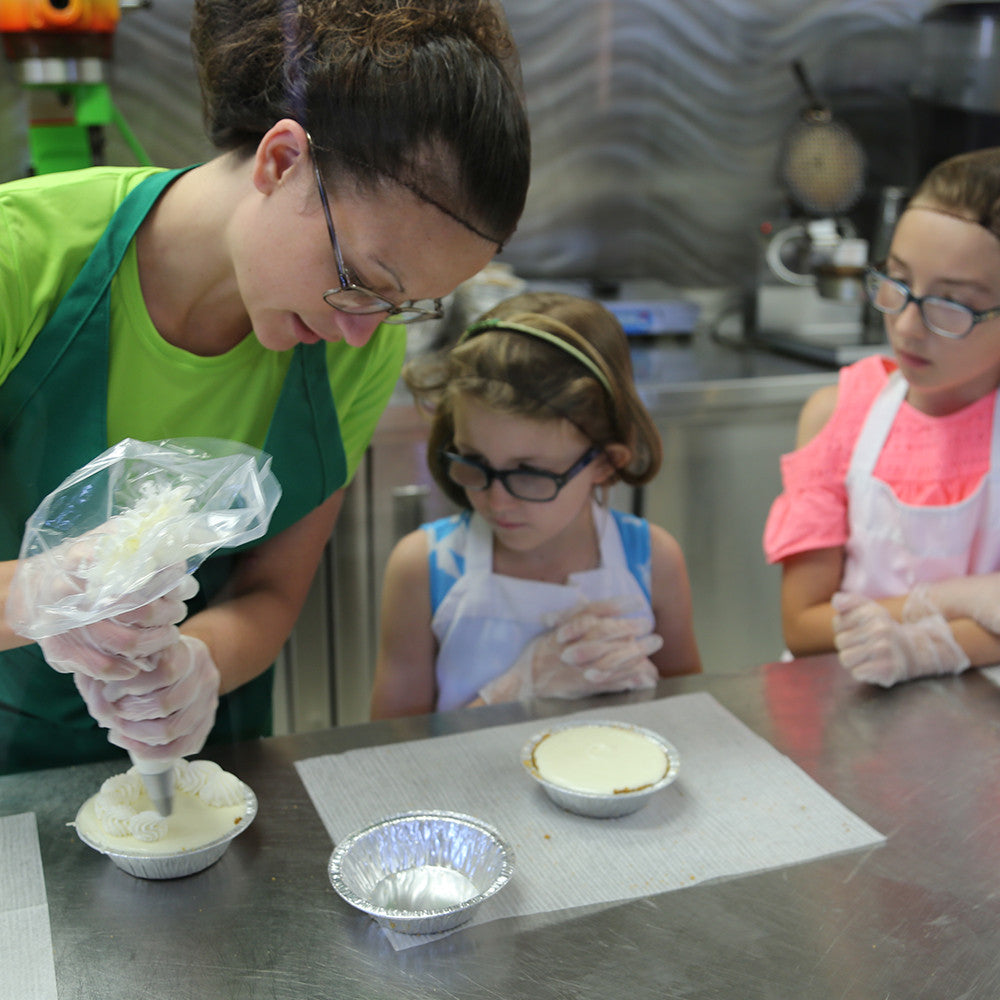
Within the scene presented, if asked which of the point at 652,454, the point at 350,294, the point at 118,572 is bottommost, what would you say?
the point at 652,454

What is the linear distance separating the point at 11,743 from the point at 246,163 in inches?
25.1

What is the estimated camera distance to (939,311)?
1.42m

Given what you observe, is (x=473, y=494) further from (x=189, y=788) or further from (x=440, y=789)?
(x=189, y=788)

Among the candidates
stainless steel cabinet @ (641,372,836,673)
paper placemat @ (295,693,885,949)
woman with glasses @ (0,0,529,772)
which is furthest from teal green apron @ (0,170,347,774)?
stainless steel cabinet @ (641,372,836,673)

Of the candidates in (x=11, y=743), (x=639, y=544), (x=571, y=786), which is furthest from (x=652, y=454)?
(x=11, y=743)

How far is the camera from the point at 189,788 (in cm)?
93

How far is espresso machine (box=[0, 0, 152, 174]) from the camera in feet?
5.67

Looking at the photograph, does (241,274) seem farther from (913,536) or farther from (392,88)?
(913,536)

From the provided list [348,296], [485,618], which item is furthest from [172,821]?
[485,618]

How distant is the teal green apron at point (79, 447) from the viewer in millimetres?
962

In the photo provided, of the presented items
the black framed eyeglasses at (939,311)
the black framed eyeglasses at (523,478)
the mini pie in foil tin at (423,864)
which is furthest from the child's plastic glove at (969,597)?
the mini pie in foil tin at (423,864)

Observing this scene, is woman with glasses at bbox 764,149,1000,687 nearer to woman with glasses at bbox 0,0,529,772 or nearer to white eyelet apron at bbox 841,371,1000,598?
white eyelet apron at bbox 841,371,1000,598

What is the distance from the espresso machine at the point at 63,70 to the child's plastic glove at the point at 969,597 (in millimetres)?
1529

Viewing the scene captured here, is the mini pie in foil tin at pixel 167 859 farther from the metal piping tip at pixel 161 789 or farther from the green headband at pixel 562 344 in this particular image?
the green headband at pixel 562 344
